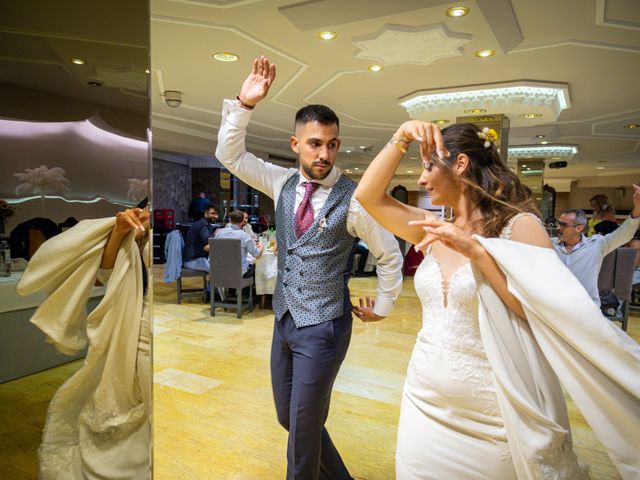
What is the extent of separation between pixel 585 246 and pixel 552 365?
3.42m

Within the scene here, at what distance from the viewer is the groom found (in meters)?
1.60

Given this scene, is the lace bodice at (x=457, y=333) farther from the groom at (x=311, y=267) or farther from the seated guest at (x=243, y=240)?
the seated guest at (x=243, y=240)

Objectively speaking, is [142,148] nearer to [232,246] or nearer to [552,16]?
[552,16]

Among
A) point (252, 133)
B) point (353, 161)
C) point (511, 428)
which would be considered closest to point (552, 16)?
point (511, 428)

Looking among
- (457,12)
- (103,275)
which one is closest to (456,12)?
(457,12)

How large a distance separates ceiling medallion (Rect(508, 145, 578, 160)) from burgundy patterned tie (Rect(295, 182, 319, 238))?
10.9 m

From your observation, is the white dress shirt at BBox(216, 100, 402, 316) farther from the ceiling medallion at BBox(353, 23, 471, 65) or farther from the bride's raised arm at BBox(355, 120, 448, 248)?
the ceiling medallion at BBox(353, 23, 471, 65)

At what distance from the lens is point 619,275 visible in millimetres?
4887

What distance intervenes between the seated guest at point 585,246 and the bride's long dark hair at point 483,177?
2.52m

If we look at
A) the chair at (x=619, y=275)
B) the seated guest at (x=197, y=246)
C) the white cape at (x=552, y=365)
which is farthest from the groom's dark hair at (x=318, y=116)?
the seated guest at (x=197, y=246)

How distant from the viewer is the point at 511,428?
1024 mm

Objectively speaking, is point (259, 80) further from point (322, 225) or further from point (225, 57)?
point (225, 57)

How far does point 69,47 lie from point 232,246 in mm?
4884

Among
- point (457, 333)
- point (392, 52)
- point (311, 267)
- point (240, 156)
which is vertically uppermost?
point (392, 52)
